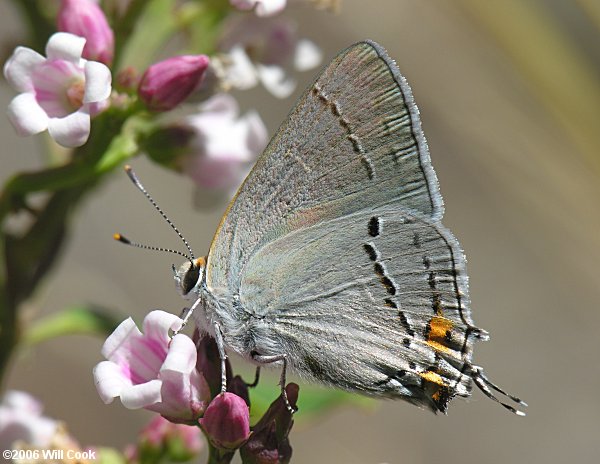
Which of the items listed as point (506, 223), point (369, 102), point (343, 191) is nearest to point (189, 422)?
point (343, 191)

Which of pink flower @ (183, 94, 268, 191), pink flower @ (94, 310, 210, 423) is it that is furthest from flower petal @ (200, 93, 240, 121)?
pink flower @ (94, 310, 210, 423)

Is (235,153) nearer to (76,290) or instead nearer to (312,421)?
(312,421)

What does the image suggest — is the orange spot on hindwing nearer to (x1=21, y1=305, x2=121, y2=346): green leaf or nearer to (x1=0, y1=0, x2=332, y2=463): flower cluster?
(x1=0, y1=0, x2=332, y2=463): flower cluster

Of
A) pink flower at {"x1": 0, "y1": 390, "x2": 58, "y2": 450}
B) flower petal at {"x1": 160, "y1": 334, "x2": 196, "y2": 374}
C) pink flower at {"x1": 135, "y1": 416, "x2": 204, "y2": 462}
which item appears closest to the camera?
flower petal at {"x1": 160, "y1": 334, "x2": 196, "y2": 374}

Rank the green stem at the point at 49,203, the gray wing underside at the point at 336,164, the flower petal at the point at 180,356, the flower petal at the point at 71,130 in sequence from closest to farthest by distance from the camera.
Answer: the flower petal at the point at 180,356
the gray wing underside at the point at 336,164
the flower petal at the point at 71,130
the green stem at the point at 49,203

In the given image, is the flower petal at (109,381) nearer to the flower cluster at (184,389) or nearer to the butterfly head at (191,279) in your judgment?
the flower cluster at (184,389)

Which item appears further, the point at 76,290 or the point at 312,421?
the point at 76,290

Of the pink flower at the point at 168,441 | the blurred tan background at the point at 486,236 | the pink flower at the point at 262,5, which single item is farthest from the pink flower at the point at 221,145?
the blurred tan background at the point at 486,236
